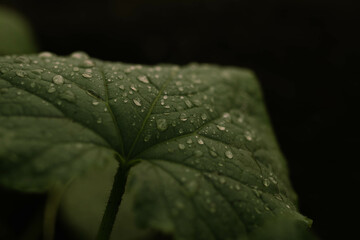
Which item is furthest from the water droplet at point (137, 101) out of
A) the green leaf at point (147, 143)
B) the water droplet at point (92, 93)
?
the water droplet at point (92, 93)

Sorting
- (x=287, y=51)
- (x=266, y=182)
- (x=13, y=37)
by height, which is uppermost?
(x=266, y=182)

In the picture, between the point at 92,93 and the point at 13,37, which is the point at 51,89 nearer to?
the point at 92,93

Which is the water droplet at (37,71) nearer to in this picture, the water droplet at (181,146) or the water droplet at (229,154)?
the water droplet at (181,146)

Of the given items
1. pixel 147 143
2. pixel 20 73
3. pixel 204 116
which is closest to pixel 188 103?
pixel 204 116

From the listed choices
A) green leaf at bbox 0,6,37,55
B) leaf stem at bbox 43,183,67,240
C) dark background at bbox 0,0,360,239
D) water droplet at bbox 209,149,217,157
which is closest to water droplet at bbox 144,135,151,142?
water droplet at bbox 209,149,217,157

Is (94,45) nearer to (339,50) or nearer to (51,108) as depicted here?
(339,50)
